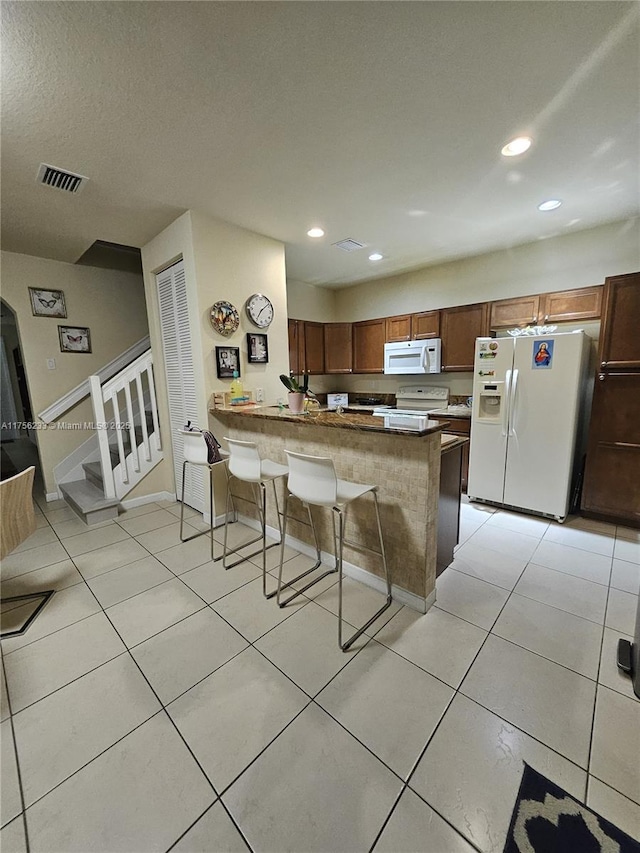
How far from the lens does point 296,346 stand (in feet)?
15.4

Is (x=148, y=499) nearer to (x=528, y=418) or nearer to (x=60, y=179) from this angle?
(x=60, y=179)

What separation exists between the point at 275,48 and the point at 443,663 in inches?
112

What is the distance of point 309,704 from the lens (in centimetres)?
140

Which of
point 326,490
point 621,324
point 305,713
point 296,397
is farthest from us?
point 621,324

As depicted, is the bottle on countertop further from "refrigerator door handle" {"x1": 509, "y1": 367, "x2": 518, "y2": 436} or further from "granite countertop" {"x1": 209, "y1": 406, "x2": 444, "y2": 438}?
"refrigerator door handle" {"x1": 509, "y1": 367, "x2": 518, "y2": 436}

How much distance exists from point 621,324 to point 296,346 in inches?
138

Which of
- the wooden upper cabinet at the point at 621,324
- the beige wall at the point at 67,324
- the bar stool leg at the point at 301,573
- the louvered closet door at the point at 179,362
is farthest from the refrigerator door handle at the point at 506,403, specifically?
the beige wall at the point at 67,324

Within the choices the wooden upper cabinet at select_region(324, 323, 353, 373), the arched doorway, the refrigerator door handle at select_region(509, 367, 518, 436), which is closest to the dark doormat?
the refrigerator door handle at select_region(509, 367, 518, 436)

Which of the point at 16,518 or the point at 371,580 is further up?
the point at 16,518

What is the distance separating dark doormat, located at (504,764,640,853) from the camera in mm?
960

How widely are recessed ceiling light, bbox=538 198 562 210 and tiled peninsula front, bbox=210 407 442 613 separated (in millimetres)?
2339

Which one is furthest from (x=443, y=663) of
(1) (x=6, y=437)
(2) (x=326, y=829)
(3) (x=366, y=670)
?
(1) (x=6, y=437)

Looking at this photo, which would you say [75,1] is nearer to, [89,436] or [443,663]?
[443,663]

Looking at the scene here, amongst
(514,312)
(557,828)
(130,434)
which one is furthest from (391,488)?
(130,434)
